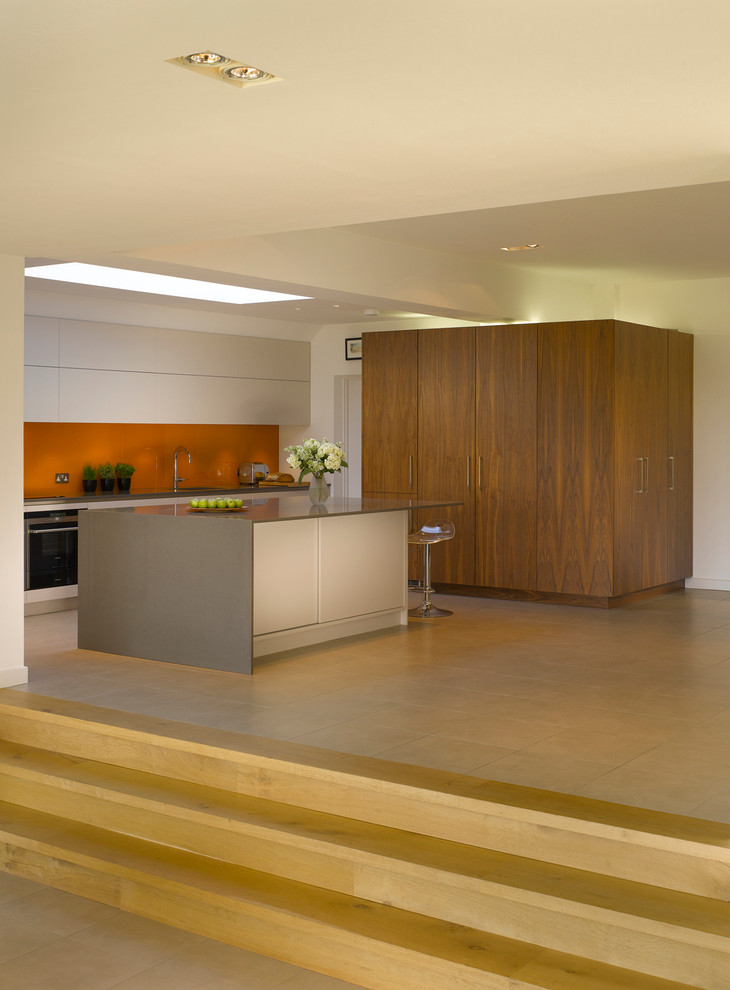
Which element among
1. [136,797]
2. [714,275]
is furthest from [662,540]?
[136,797]

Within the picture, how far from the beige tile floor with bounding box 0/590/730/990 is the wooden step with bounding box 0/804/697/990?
84 mm

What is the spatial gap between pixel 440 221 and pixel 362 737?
3581 millimetres

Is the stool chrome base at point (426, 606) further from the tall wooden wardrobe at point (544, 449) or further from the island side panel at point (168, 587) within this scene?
the island side panel at point (168, 587)

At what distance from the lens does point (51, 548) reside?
7.99 meters

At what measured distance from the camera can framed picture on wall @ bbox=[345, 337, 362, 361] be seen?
10648 mm

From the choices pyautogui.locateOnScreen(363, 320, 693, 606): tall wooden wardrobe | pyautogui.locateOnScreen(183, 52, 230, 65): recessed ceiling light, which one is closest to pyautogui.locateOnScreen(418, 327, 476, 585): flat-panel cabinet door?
pyautogui.locateOnScreen(363, 320, 693, 606): tall wooden wardrobe

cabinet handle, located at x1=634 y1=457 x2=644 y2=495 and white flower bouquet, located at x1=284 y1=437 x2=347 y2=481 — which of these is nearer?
white flower bouquet, located at x1=284 y1=437 x2=347 y2=481

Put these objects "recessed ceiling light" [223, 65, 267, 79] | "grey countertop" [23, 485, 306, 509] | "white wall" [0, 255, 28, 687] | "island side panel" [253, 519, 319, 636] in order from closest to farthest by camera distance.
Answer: "recessed ceiling light" [223, 65, 267, 79]
"white wall" [0, 255, 28, 687]
"island side panel" [253, 519, 319, 636]
"grey countertop" [23, 485, 306, 509]

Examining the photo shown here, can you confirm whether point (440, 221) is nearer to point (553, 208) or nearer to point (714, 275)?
point (553, 208)

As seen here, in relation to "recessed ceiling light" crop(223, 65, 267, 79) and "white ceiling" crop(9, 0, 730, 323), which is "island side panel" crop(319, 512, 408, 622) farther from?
"recessed ceiling light" crop(223, 65, 267, 79)

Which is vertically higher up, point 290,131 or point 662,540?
point 290,131

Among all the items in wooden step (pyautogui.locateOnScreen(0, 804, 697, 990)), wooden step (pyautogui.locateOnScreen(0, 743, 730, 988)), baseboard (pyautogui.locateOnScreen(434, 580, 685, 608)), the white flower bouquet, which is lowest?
wooden step (pyautogui.locateOnScreen(0, 804, 697, 990))

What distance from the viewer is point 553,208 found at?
626 cm

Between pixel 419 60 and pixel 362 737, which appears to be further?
pixel 362 737
